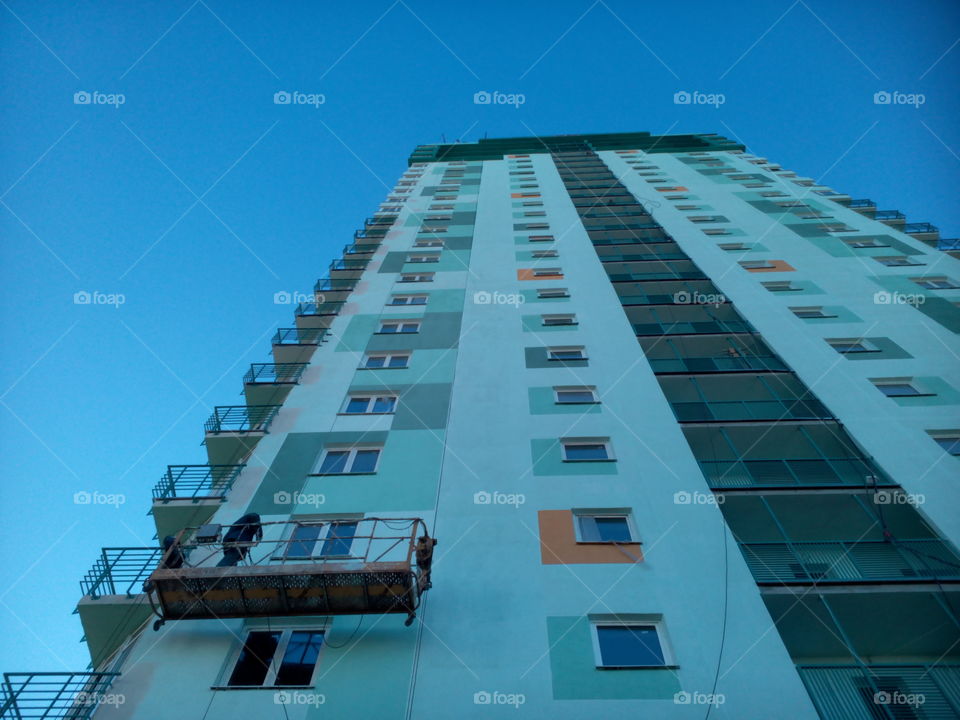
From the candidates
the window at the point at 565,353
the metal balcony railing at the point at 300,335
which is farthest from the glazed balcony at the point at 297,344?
the window at the point at 565,353

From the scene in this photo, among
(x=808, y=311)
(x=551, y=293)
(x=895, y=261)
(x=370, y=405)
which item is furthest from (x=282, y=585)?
(x=895, y=261)

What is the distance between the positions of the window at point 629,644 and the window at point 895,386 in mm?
9802

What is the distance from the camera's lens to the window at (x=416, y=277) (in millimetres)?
21266

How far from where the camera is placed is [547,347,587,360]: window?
15952 mm

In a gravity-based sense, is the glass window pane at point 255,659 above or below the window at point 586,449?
below

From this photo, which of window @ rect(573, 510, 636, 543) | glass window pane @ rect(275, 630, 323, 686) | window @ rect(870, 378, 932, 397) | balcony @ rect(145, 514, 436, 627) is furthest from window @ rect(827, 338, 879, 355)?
glass window pane @ rect(275, 630, 323, 686)

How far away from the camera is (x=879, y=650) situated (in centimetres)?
1033

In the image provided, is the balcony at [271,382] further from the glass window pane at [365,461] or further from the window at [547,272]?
the window at [547,272]

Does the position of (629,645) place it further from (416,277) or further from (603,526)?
(416,277)

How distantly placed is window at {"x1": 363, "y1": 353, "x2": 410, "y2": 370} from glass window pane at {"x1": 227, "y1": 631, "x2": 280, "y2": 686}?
8.05 meters

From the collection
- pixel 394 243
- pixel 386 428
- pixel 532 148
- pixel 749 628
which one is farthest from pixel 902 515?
pixel 532 148

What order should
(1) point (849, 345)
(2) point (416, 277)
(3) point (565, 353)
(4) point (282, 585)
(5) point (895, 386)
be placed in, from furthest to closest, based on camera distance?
(2) point (416, 277) → (1) point (849, 345) → (3) point (565, 353) → (5) point (895, 386) → (4) point (282, 585)

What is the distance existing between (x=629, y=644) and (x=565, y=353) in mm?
8650

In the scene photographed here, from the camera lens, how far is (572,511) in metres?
11.0
